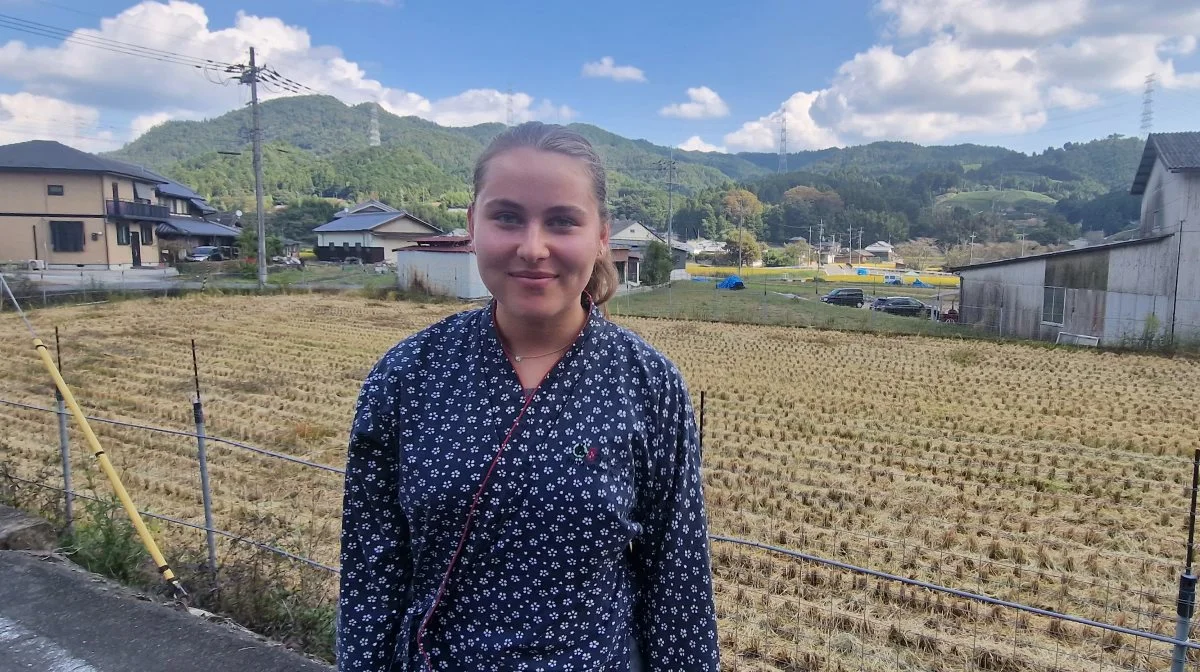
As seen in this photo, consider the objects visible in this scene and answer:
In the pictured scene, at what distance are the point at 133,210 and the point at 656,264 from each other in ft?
77.1

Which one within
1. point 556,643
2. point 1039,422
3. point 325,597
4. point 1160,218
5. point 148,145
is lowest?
point 1039,422

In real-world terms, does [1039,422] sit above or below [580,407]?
below

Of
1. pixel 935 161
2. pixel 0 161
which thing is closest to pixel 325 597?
pixel 0 161

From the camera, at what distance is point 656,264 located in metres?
33.5

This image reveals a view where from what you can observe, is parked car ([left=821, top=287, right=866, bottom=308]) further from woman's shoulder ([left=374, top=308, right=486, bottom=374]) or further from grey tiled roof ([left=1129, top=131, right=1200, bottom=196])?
woman's shoulder ([left=374, top=308, right=486, bottom=374])

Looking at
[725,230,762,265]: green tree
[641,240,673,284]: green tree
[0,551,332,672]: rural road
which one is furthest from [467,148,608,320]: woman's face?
[725,230,762,265]: green tree

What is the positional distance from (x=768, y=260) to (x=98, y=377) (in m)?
59.6

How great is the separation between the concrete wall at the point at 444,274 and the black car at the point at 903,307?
1439 cm

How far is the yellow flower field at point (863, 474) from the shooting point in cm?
383

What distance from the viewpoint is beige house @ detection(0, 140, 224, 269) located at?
28594mm

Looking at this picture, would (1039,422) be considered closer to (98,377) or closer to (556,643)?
(556,643)

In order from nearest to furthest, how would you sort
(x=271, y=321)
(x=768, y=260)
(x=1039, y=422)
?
(x=1039, y=422)
(x=271, y=321)
(x=768, y=260)

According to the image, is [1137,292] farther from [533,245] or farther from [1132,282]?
[533,245]

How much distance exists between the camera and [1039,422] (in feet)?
28.6
